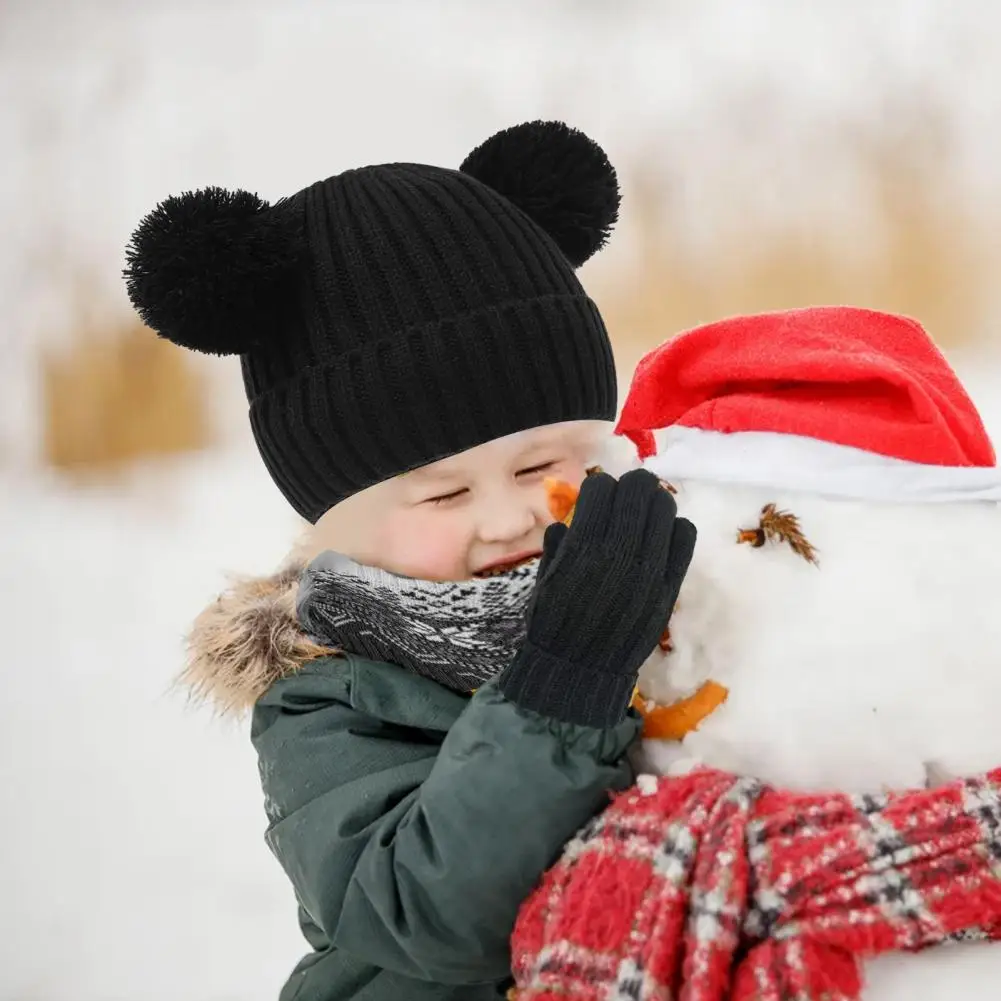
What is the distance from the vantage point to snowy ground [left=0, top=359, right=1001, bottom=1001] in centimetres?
158

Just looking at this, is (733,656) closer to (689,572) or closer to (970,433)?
(689,572)

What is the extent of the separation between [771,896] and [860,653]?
0.37 ft

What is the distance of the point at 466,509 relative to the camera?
728 mm

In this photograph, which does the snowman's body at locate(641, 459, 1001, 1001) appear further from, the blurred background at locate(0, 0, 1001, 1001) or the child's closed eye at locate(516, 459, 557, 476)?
the blurred background at locate(0, 0, 1001, 1001)

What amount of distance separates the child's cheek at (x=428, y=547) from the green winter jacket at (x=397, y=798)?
0.24 ft

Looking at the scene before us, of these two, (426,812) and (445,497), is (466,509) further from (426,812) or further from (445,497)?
(426,812)

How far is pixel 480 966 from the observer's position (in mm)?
610

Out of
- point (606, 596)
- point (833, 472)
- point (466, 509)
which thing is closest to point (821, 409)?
point (833, 472)

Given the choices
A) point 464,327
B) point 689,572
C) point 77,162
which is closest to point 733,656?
point 689,572

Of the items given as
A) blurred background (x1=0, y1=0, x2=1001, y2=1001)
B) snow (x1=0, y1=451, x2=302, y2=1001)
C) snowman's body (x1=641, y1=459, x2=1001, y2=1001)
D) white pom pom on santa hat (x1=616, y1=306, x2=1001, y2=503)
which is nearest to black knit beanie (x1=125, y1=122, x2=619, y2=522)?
white pom pom on santa hat (x1=616, y1=306, x2=1001, y2=503)

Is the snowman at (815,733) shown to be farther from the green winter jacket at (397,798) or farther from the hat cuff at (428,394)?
the hat cuff at (428,394)

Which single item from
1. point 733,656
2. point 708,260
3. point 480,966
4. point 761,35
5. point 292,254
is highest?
point 761,35

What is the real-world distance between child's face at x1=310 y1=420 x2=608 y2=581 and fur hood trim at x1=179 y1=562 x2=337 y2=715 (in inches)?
3.4

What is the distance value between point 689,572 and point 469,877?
0.19 metres
